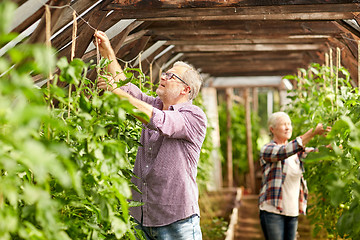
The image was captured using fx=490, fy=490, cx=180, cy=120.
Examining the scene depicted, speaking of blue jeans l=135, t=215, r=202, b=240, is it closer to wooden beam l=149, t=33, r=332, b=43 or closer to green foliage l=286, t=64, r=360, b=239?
green foliage l=286, t=64, r=360, b=239

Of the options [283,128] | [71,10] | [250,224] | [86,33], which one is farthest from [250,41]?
[250,224]

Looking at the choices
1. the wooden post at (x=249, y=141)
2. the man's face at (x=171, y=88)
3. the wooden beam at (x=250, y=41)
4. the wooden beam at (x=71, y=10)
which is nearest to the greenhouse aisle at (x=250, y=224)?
the wooden post at (x=249, y=141)

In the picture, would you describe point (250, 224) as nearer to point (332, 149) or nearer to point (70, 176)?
point (332, 149)

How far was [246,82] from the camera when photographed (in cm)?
830

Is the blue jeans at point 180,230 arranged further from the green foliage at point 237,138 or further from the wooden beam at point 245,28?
the green foliage at point 237,138

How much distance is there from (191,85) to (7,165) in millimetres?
1387

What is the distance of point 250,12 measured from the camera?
3.00 m

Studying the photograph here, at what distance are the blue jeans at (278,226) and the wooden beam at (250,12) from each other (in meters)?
1.35

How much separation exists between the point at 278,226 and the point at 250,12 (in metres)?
1.46

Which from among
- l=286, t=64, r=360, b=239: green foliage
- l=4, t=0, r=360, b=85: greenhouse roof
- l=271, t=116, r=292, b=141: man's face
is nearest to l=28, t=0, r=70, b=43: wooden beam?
l=4, t=0, r=360, b=85: greenhouse roof

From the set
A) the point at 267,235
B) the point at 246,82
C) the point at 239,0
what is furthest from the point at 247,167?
the point at 239,0

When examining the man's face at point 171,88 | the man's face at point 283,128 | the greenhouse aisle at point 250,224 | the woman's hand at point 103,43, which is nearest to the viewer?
the man's face at point 171,88

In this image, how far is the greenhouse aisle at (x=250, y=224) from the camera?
5.53 meters

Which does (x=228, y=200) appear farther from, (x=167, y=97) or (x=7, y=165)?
(x=7, y=165)
